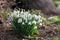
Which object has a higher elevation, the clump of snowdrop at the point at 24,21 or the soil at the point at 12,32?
the clump of snowdrop at the point at 24,21

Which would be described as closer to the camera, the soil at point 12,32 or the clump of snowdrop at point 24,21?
the clump of snowdrop at point 24,21

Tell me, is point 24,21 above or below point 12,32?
above

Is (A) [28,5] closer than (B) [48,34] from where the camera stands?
No

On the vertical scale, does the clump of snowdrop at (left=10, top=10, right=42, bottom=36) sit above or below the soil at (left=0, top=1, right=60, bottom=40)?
above

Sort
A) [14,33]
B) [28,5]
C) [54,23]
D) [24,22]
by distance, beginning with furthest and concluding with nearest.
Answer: [28,5] < [54,23] < [14,33] < [24,22]

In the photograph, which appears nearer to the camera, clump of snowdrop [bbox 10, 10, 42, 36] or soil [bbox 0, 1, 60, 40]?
clump of snowdrop [bbox 10, 10, 42, 36]

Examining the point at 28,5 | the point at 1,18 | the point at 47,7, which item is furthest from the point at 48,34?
the point at 47,7

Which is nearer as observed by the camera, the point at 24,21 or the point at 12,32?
the point at 24,21

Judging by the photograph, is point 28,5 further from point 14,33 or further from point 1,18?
point 14,33
